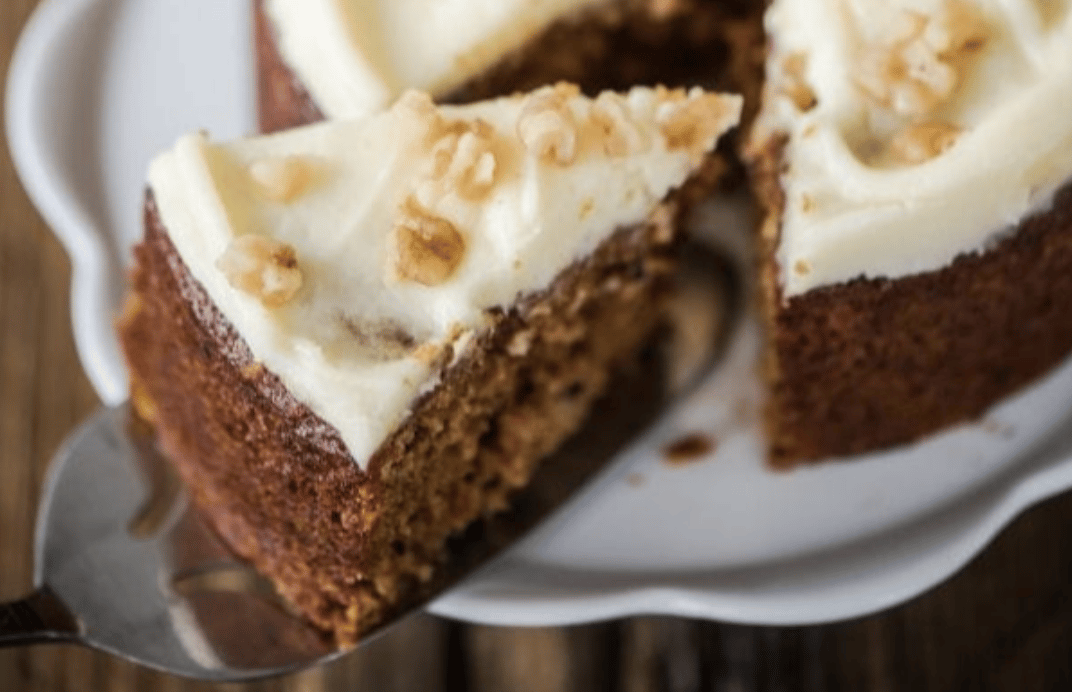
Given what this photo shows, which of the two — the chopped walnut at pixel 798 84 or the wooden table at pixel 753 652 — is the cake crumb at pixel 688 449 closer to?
the wooden table at pixel 753 652

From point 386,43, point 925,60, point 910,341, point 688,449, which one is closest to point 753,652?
point 688,449

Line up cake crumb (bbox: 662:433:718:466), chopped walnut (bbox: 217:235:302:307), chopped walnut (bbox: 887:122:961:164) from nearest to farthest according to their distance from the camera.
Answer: chopped walnut (bbox: 217:235:302:307) → chopped walnut (bbox: 887:122:961:164) → cake crumb (bbox: 662:433:718:466)

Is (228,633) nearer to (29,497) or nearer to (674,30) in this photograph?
(29,497)

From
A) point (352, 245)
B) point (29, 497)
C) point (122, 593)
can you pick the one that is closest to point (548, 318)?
point (352, 245)

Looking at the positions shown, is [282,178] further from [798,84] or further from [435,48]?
[798,84]

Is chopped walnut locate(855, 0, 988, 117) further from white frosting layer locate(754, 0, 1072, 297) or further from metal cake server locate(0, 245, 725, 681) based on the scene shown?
metal cake server locate(0, 245, 725, 681)

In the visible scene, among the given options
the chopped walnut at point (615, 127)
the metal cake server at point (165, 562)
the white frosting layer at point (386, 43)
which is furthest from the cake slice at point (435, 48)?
the metal cake server at point (165, 562)

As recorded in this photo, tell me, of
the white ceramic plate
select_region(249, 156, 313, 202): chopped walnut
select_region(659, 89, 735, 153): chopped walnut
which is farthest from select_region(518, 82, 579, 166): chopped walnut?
the white ceramic plate
